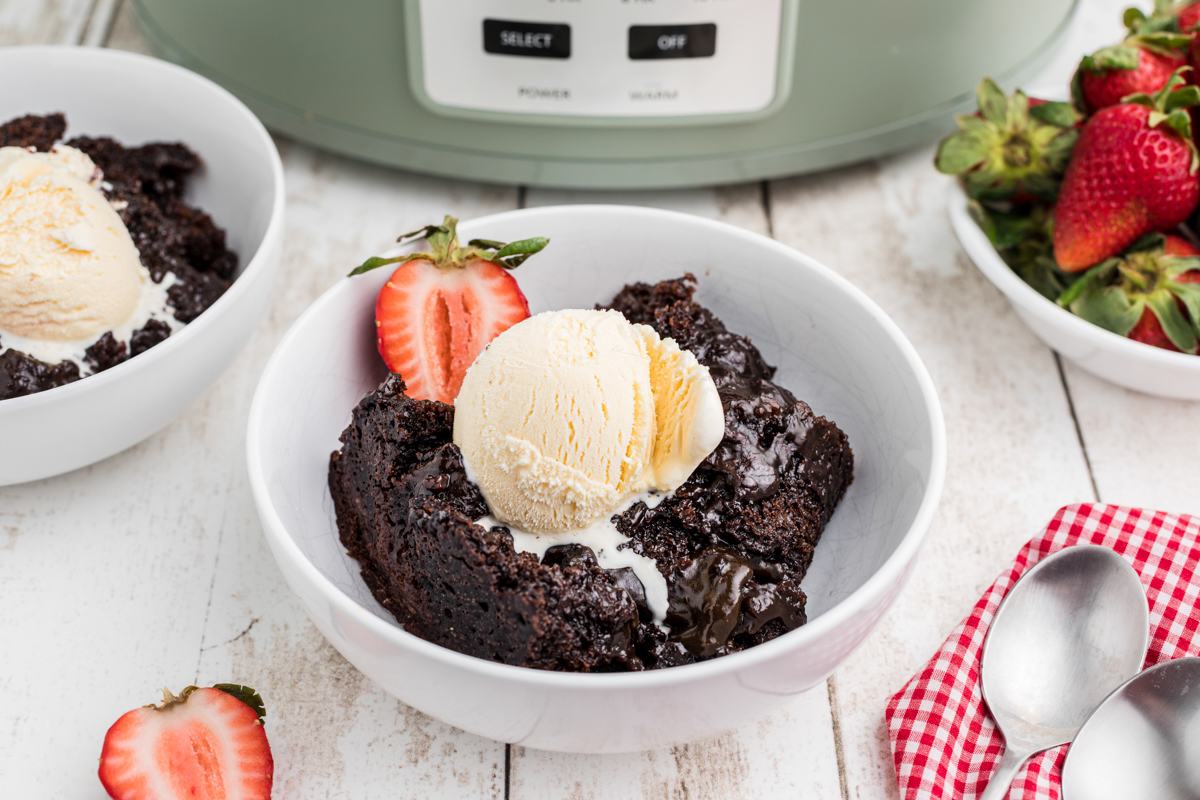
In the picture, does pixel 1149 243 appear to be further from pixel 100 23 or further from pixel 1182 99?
pixel 100 23

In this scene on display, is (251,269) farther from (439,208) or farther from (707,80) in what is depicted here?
(707,80)

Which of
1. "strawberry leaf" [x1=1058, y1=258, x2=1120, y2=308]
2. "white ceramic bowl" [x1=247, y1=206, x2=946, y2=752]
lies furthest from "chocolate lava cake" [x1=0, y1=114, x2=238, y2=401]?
"strawberry leaf" [x1=1058, y1=258, x2=1120, y2=308]

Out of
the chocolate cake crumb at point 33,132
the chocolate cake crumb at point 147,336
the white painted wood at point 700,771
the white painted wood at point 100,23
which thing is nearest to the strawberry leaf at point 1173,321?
the white painted wood at point 700,771

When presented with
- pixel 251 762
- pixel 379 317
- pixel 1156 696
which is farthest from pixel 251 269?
pixel 1156 696

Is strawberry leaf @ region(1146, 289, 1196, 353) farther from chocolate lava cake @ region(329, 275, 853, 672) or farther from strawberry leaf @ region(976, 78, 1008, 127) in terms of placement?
chocolate lava cake @ region(329, 275, 853, 672)

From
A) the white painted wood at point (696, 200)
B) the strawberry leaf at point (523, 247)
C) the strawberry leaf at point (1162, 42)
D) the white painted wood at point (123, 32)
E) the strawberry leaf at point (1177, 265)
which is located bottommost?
the white painted wood at point (696, 200)

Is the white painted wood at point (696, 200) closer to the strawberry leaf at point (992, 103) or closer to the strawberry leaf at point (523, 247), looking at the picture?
the strawberry leaf at point (992, 103)

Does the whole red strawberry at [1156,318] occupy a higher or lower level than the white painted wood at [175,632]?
higher
